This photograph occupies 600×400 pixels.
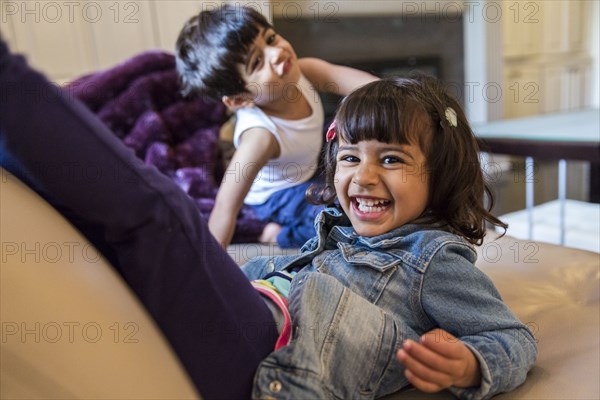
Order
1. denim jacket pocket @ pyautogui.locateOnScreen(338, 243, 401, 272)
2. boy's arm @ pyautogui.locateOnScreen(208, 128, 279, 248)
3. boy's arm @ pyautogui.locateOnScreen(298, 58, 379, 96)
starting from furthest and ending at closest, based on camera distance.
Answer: boy's arm @ pyautogui.locateOnScreen(298, 58, 379, 96), boy's arm @ pyautogui.locateOnScreen(208, 128, 279, 248), denim jacket pocket @ pyautogui.locateOnScreen(338, 243, 401, 272)

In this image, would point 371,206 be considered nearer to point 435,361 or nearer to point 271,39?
point 435,361

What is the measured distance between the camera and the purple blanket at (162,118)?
5.10 ft

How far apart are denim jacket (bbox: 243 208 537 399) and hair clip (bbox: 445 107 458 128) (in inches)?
5.6

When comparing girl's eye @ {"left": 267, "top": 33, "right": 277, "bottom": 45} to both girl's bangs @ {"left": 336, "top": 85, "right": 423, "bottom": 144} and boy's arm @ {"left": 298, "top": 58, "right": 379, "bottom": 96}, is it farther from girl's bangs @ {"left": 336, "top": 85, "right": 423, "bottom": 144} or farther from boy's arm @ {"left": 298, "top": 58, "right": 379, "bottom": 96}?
girl's bangs @ {"left": 336, "top": 85, "right": 423, "bottom": 144}

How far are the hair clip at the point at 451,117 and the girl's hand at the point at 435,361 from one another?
11.3 inches

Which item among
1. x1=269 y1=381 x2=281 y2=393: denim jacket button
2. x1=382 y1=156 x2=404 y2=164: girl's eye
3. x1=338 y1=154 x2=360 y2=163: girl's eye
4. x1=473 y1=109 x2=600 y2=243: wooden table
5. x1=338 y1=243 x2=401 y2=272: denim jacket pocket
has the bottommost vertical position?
x1=473 y1=109 x2=600 y2=243: wooden table

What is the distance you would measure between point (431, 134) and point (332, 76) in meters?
0.74

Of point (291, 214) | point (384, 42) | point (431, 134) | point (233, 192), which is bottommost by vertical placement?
point (291, 214)

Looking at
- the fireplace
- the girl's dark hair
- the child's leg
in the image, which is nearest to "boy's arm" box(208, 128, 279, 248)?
the girl's dark hair

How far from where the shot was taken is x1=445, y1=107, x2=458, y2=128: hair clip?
73 centimetres

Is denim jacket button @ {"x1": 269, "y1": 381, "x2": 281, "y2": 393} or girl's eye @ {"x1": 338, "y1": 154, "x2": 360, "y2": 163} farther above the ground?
girl's eye @ {"x1": 338, "y1": 154, "x2": 360, "y2": 163}

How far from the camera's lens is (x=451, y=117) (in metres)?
0.74

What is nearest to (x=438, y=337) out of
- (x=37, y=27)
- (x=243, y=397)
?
(x=243, y=397)

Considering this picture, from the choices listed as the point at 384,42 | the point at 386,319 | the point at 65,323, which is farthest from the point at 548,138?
the point at 384,42
